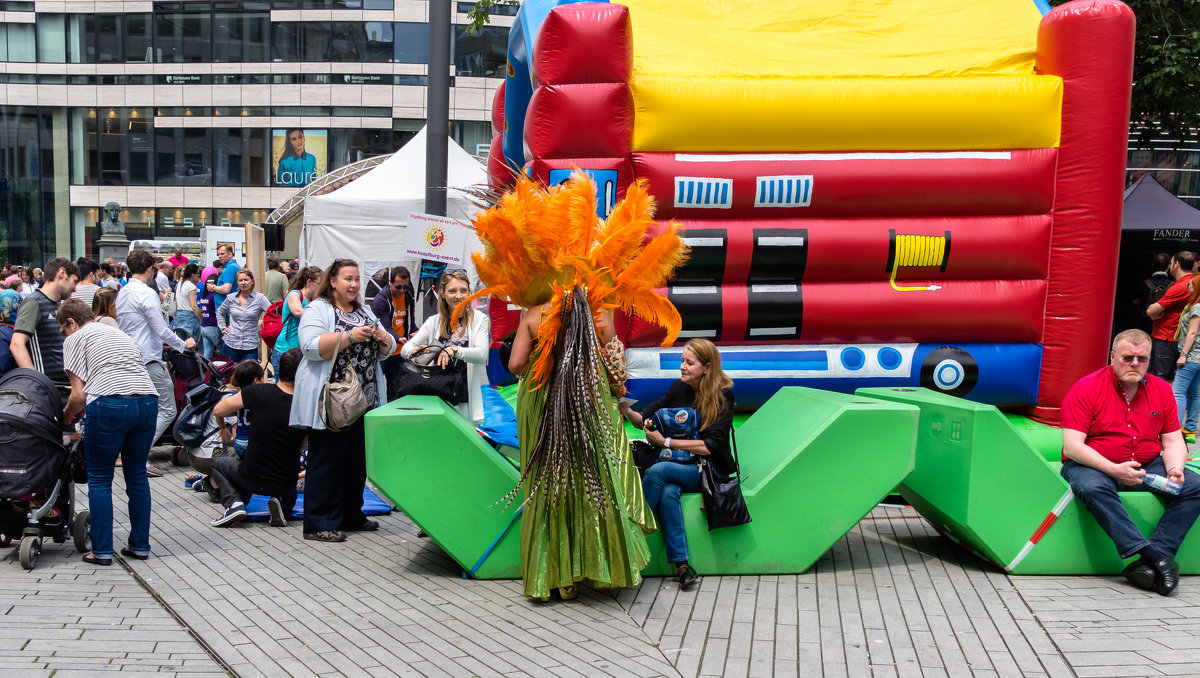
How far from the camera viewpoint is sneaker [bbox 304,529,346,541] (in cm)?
624

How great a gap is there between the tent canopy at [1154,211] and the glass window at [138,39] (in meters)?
35.8

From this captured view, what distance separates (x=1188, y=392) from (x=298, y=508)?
7745mm

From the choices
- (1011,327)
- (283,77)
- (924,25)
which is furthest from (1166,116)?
(283,77)

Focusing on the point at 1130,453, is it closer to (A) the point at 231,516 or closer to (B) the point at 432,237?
(A) the point at 231,516

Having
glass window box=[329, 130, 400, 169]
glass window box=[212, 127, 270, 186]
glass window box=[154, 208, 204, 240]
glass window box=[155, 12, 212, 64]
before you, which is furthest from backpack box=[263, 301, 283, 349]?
glass window box=[155, 12, 212, 64]

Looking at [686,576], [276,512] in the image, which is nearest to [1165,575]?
[686,576]

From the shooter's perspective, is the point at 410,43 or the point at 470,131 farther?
the point at 470,131

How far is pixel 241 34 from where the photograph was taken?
38.5 meters

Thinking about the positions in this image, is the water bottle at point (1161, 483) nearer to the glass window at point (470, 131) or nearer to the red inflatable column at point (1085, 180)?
the red inflatable column at point (1085, 180)

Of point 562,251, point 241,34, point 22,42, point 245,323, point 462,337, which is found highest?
point 241,34

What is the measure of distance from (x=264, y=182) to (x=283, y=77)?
3959 millimetres

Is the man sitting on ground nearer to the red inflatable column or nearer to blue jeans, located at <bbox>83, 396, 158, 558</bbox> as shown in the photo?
blue jeans, located at <bbox>83, 396, 158, 558</bbox>

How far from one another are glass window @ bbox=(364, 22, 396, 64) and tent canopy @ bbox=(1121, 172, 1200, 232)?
29449 millimetres

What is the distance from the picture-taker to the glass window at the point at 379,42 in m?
37.8
